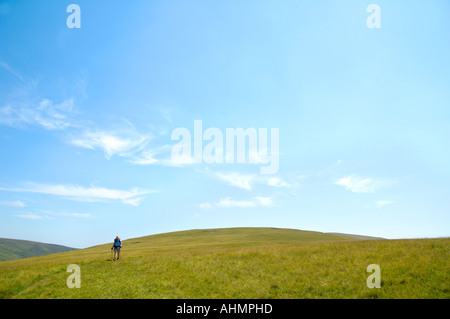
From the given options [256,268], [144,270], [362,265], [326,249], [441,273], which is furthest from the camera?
[326,249]

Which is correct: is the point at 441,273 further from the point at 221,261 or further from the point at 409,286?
the point at 221,261
